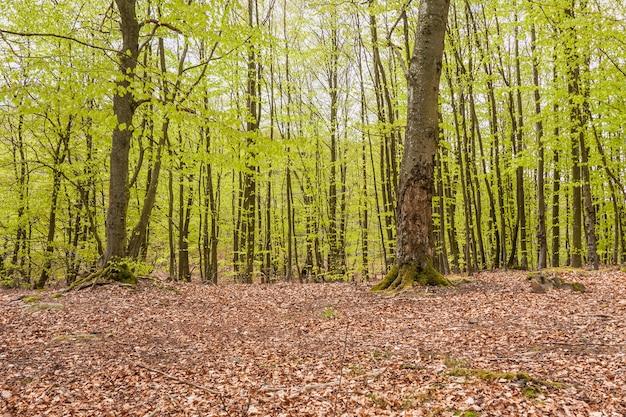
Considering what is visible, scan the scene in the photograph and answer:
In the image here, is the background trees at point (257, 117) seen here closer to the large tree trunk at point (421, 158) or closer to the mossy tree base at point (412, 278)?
the large tree trunk at point (421, 158)

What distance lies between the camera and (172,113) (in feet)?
19.4

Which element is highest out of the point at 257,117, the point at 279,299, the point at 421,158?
the point at 257,117

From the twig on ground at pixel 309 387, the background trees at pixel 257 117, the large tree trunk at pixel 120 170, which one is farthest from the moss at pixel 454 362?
the large tree trunk at pixel 120 170

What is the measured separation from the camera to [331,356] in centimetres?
559

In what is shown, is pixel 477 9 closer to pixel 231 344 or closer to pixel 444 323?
pixel 444 323

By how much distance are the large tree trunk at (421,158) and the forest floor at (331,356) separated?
734mm

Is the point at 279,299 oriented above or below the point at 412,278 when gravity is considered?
below

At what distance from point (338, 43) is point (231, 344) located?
1751cm

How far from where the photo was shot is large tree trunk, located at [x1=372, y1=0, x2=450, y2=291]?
934cm

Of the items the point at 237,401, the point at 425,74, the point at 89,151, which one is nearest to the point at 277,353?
the point at 237,401

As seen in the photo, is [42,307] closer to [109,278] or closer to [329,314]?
[109,278]

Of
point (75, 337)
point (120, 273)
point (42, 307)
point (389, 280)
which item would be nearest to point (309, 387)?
point (75, 337)

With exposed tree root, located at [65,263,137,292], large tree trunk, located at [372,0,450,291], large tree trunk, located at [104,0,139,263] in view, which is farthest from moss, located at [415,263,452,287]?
large tree trunk, located at [104,0,139,263]

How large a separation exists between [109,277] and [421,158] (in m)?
8.50
